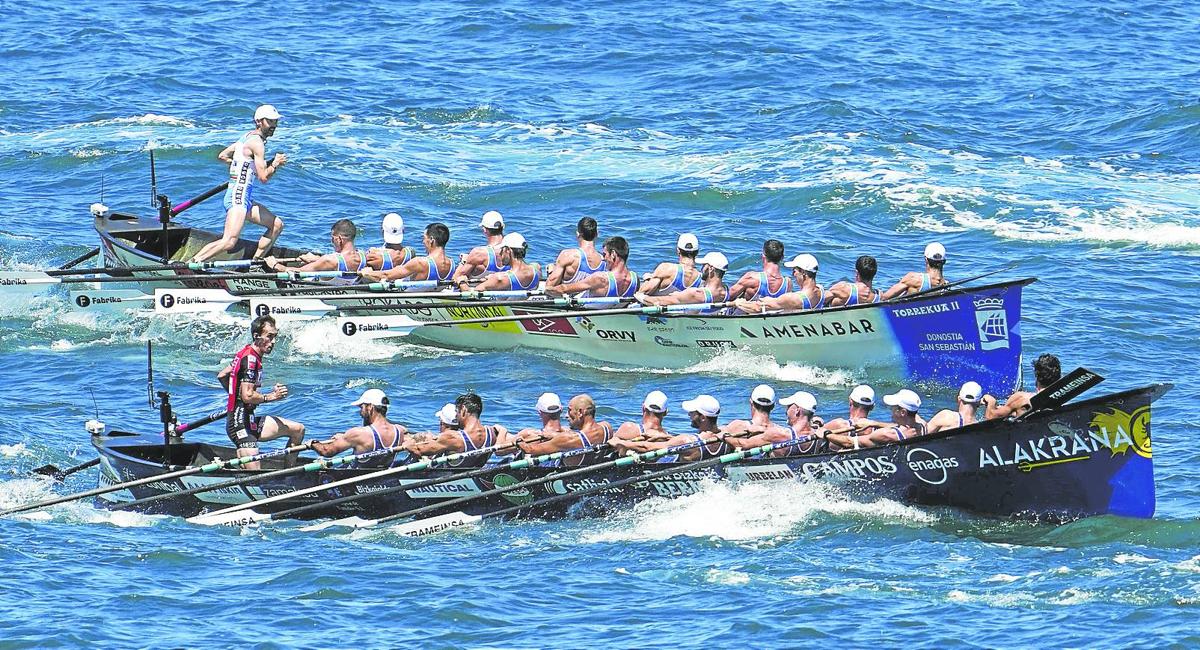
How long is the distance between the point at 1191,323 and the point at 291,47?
27.5 meters

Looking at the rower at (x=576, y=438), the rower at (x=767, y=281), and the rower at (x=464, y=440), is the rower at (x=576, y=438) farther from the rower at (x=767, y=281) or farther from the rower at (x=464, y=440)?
the rower at (x=767, y=281)

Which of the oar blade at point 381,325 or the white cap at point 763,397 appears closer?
the white cap at point 763,397

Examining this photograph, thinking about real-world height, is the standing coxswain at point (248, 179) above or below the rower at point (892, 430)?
above

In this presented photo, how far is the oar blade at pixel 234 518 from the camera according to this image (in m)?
21.2

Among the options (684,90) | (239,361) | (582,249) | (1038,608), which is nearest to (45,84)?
(684,90)

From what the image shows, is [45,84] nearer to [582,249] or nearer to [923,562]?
[582,249]

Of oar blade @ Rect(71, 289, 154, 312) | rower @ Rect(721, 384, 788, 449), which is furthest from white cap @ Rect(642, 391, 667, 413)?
oar blade @ Rect(71, 289, 154, 312)

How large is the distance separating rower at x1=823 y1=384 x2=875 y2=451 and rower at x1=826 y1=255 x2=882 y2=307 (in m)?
5.01

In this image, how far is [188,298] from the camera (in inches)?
1083

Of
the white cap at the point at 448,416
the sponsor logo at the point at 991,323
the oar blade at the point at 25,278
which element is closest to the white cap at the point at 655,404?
the white cap at the point at 448,416

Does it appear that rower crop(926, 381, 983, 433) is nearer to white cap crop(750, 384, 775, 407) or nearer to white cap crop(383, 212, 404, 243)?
white cap crop(750, 384, 775, 407)

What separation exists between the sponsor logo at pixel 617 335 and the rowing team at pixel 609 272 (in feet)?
1.75

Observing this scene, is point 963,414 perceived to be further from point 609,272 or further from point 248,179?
point 248,179

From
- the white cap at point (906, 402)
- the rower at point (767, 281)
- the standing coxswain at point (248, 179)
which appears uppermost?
the standing coxswain at point (248, 179)
